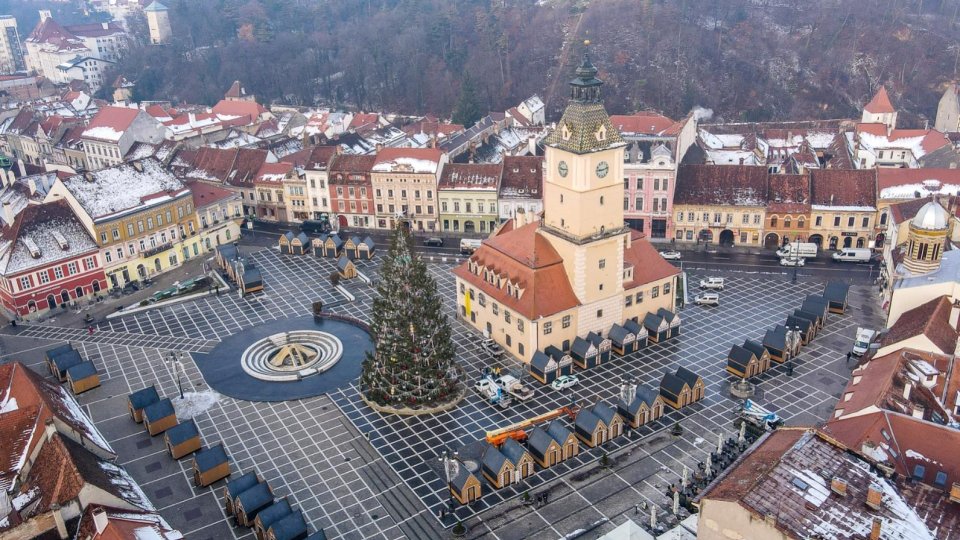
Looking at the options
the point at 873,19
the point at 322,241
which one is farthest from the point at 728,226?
the point at 873,19

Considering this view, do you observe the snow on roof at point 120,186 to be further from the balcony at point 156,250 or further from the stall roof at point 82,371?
the stall roof at point 82,371

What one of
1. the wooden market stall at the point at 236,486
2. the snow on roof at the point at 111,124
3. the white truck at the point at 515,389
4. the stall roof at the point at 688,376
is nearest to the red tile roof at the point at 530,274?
the white truck at the point at 515,389

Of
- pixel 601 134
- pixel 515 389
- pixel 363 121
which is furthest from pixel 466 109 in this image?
pixel 515 389

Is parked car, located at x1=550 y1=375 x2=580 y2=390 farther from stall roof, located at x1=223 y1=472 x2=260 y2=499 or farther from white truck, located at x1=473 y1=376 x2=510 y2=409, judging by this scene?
stall roof, located at x1=223 y1=472 x2=260 y2=499

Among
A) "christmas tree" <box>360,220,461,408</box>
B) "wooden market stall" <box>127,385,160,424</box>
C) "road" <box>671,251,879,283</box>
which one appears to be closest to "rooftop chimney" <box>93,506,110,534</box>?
"wooden market stall" <box>127,385,160,424</box>

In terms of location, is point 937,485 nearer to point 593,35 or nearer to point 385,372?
point 385,372

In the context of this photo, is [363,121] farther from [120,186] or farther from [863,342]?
[863,342]
